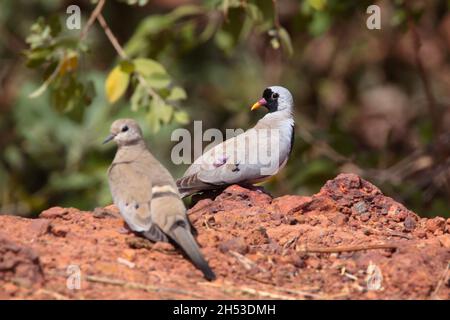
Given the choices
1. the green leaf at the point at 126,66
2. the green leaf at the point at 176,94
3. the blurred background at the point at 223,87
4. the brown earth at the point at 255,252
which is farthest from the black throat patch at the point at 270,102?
the brown earth at the point at 255,252

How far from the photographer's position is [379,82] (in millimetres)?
14617

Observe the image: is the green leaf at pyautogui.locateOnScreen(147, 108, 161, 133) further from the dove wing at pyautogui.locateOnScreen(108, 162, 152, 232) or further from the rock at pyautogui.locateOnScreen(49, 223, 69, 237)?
the rock at pyautogui.locateOnScreen(49, 223, 69, 237)

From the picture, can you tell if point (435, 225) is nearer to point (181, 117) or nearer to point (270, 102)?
point (270, 102)

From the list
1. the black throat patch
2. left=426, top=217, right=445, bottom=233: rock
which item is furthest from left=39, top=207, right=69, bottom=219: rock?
the black throat patch

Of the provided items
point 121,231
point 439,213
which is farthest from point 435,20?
point 121,231

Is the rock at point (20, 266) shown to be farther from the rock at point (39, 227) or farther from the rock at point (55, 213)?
the rock at point (55, 213)

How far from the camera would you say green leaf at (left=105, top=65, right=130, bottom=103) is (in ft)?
26.2

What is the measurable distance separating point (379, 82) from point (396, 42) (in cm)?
64

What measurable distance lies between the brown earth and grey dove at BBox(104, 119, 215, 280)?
0.10 m

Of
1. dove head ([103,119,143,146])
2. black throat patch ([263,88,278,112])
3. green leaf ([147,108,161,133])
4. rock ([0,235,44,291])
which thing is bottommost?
rock ([0,235,44,291])

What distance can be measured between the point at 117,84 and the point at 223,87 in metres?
5.81

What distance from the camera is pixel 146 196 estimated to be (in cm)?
614

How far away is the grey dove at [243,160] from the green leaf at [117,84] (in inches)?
32.6

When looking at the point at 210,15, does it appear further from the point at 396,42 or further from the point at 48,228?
the point at 396,42
